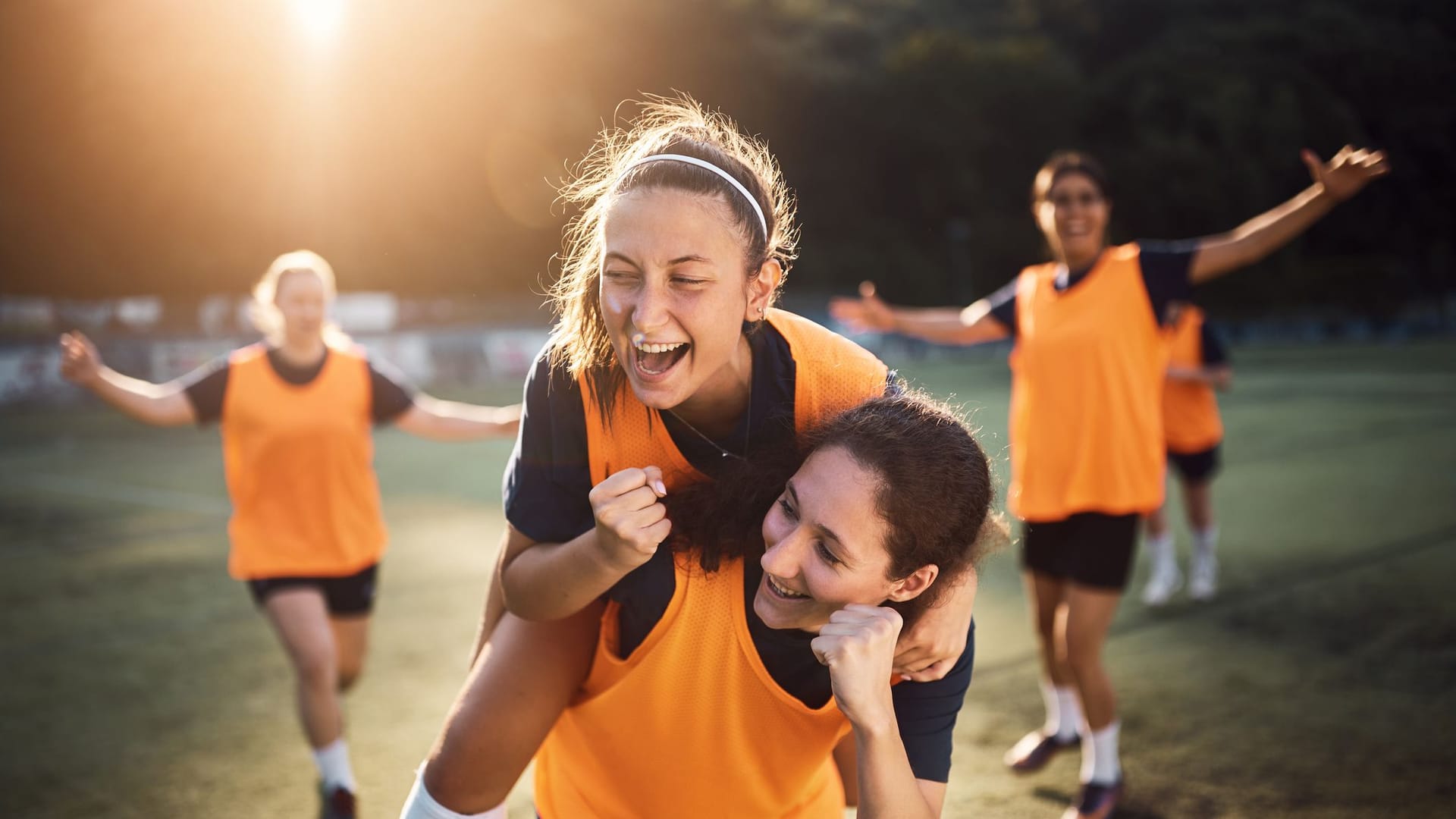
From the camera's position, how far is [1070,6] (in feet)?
208

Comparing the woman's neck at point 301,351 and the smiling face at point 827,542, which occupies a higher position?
the smiling face at point 827,542

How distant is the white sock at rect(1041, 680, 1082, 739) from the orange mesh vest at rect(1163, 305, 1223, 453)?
11.6ft

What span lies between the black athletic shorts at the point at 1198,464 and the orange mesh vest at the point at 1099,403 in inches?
132

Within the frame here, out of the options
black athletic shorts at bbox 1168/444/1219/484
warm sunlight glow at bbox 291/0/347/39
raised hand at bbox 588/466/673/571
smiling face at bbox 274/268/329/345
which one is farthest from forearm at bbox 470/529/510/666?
warm sunlight glow at bbox 291/0/347/39

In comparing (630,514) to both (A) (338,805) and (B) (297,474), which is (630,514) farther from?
(B) (297,474)

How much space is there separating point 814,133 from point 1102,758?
49.4m

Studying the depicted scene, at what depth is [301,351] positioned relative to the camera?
17.0 ft

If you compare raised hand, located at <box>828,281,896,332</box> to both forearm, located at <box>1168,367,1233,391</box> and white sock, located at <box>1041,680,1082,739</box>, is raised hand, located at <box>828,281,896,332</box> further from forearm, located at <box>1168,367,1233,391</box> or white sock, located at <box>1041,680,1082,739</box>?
forearm, located at <box>1168,367,1233,391</box>

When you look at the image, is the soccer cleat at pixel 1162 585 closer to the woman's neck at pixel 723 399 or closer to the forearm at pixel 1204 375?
the forearm at pixel 1204 375

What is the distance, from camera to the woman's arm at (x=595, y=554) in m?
1.99

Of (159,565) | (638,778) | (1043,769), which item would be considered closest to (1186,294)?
(1043,769)

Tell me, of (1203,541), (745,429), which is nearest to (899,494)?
(745,429)

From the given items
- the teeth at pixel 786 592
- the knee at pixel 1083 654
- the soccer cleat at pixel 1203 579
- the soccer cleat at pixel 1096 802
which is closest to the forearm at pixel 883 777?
the teeth at pixel 786 592

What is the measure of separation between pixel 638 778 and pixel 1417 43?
215ft
